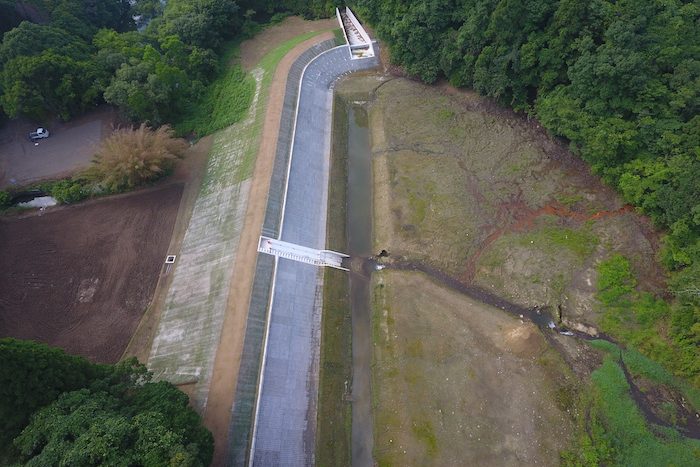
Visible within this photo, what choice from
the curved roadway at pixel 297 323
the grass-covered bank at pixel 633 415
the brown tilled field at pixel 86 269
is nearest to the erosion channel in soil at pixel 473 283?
the grass-covered bank at pixel 633 415

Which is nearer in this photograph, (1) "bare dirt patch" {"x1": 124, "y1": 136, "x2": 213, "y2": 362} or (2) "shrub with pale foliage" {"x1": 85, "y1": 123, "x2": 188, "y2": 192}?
(1) "bare dirt patch" {"x1": 124, "y1": 136, "x2": 213, "y2": 362}

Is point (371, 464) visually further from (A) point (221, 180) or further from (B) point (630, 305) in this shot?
(A) point (221, 180)

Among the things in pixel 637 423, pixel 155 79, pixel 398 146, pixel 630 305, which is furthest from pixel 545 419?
pixel 155 79

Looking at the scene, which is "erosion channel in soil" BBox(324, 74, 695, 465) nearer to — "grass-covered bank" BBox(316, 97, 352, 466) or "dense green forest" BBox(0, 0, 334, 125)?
"grass-covered bank" BBox(316, 97, 352, 466)

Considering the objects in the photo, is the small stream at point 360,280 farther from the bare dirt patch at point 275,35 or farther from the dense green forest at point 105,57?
the dense green forest at point 105,57

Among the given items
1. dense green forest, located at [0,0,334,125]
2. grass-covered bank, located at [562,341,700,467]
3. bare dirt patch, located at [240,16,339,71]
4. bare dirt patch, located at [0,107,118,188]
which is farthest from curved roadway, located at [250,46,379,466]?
bare dirt patch, located at [0,107,118,188]

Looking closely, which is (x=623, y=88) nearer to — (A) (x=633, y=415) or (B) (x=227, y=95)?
(A) (x=633, y=415)
